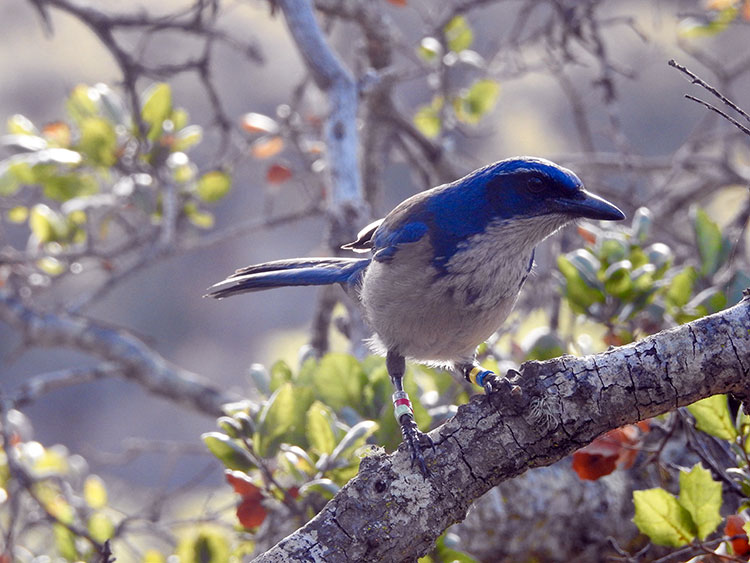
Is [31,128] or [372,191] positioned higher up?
[31,128]

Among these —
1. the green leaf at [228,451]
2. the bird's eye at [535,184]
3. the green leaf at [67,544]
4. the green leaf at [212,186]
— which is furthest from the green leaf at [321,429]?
the green leaf at [212,186]

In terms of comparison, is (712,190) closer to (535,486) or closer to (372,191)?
(372,191)

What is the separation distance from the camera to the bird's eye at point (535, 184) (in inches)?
110

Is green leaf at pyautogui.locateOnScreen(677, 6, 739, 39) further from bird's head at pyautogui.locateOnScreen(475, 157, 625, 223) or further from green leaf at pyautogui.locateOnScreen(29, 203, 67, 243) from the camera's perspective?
green leaf at pyautogui.locateOnScreen(29, 203, 67, 243)

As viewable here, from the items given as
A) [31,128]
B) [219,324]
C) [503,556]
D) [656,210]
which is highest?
[31,128]

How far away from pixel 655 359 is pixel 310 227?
41.0 feet

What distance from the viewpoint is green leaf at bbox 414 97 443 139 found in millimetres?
4906

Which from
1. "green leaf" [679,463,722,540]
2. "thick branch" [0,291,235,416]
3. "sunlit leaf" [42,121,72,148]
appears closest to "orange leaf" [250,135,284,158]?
"sunlit leaf" [42,121,72,148]

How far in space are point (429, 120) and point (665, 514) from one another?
3.29 metres

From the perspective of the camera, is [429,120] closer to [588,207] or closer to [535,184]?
[535,184]

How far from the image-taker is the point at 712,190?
456cm

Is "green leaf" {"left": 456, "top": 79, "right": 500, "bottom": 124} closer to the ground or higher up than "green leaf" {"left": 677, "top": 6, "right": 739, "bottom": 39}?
closer to the ground

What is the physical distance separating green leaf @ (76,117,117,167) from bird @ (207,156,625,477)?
5.20 feet

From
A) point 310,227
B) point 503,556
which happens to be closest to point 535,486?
point 503,556
